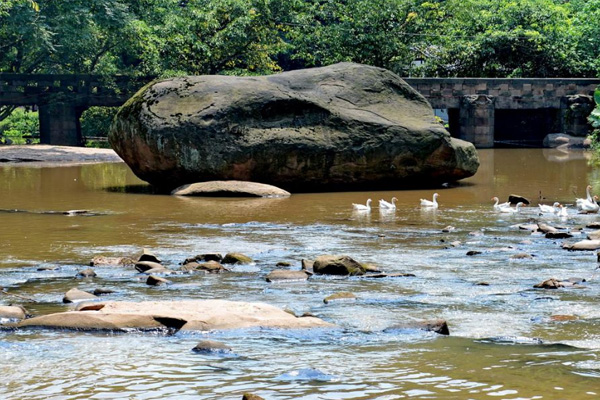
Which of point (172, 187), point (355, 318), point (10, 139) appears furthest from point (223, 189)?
point (10, 139)

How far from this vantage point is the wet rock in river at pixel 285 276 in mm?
10008

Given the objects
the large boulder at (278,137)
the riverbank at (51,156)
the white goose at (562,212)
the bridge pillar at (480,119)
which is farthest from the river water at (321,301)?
the bridge pillar at (480,119)

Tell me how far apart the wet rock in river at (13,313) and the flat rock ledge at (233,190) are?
10359mm

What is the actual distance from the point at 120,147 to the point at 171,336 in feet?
40.6

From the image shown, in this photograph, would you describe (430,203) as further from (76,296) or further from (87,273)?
(76,296)

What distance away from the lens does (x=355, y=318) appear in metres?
8.17

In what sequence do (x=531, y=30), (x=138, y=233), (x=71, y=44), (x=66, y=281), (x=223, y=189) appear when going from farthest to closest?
(x=531, y=30) < (x=71, y=44) < (x=223, y=189) < (x=138, y=233) < (x=66, y=281)

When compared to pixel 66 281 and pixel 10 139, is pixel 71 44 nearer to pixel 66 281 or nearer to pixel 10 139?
pixel 10 139

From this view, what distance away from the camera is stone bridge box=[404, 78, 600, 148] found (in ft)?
118

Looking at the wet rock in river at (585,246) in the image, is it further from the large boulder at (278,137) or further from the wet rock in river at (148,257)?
the large boulder at (278,137)

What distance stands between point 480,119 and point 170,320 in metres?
29.2

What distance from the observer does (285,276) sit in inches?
395

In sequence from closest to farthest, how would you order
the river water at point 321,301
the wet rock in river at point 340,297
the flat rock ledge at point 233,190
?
the river water at point 321,301, the wet rock in river at point 340,297, the flat rock ledge at point 233,190

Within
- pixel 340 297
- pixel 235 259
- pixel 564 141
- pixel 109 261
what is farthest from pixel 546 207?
pixel 564 141
